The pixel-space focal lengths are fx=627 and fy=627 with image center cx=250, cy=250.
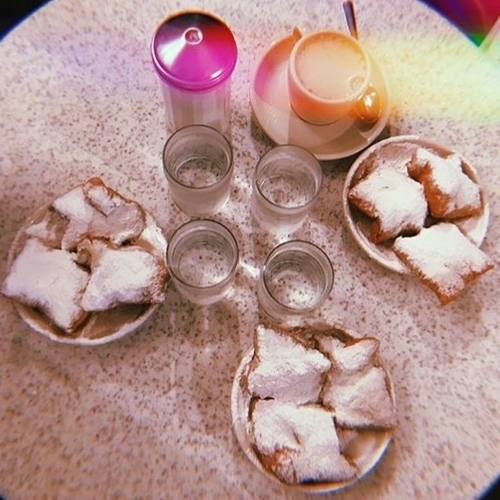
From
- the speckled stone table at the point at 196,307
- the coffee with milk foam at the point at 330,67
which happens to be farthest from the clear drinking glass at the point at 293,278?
the coffee with milk foam at the point at 330,67

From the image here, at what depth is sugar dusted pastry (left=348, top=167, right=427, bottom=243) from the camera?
0.98 meters

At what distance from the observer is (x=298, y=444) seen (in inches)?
33.5

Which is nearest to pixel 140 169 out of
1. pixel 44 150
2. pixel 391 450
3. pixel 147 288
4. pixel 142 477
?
pixel 44 150

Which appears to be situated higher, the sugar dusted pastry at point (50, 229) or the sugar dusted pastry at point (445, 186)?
the sugar dusted pastry at point (445, 186)

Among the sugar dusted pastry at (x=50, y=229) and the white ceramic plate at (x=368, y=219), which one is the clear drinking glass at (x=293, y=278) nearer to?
the white ceramic plate at (x=368, y=219)

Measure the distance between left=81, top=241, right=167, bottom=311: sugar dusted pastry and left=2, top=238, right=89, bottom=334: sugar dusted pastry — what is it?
18mm

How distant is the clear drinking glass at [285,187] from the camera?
99cm

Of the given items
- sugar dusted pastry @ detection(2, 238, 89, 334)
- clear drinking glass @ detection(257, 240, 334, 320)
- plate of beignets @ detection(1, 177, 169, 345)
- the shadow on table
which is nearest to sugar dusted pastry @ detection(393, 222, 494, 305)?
clear drinking glass @ detection(257, 240, 334, 320)

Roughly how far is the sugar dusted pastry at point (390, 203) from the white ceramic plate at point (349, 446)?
0.72 feet

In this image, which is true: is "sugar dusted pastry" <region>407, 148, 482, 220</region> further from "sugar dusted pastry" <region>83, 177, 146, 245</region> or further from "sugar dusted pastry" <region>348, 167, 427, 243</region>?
"sugar dusted pastry" <region>83, 177, 146, 245</region>

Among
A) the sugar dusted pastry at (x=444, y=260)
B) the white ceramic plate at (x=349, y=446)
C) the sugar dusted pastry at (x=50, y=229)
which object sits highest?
the sugar dusted pastry at (x=444, y=260)

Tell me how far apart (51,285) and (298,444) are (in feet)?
1.37

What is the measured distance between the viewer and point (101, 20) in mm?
1190

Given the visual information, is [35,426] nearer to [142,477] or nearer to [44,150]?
[142,477]
